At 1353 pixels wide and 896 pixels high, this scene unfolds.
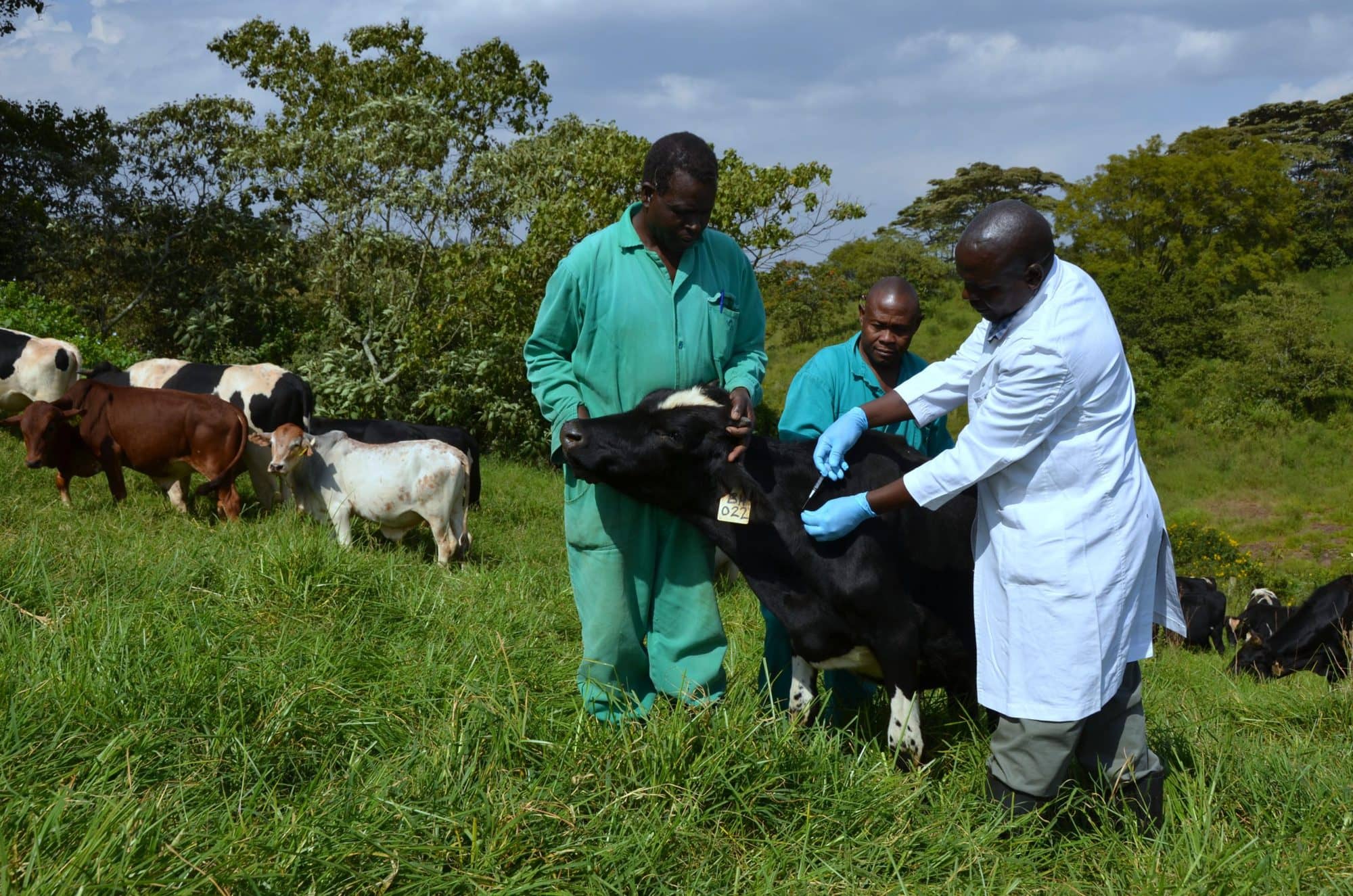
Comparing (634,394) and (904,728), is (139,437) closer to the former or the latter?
(634,394)

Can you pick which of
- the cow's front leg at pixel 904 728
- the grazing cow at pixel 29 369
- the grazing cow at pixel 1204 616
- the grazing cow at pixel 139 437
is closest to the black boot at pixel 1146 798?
the cow's front leg at pixel 904 728

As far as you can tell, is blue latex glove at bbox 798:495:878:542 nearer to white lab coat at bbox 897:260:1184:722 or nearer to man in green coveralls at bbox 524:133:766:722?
white lab coat at bbox 897:260:1184:722

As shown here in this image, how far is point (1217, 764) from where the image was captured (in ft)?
12.4

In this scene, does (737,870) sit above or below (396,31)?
below

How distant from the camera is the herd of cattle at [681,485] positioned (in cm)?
387

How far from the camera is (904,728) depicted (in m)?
3.93

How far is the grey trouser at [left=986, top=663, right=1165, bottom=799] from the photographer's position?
3.36m

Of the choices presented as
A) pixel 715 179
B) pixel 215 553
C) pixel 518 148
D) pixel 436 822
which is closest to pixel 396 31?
pixel 518 148

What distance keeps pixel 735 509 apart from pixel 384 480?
509cm

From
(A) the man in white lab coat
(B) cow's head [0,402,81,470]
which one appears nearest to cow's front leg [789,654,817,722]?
(A) the man in white lab coat

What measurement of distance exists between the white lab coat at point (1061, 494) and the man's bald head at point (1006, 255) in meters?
0.06

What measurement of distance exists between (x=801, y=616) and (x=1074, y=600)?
103 centimetres

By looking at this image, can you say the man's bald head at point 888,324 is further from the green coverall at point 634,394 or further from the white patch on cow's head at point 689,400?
the white patch on cow's head at point 689,400

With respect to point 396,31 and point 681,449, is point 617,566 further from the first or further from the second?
point 396,31
